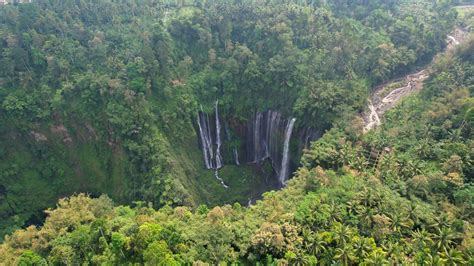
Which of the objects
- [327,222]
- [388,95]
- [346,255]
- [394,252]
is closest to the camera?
[346,255]

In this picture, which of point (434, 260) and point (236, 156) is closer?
point (434, 260)

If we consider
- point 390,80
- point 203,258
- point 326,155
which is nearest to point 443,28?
point 390,80

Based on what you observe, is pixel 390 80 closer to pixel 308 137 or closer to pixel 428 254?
pixel 308 137

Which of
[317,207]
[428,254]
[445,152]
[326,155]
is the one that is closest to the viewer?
[428,254]

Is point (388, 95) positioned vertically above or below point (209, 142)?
above

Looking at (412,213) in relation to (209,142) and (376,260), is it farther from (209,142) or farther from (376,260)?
(209,142)

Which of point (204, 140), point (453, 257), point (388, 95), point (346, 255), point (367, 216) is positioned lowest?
point (204, 140)

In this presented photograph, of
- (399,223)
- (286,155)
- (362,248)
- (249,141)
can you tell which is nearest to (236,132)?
(249,141)

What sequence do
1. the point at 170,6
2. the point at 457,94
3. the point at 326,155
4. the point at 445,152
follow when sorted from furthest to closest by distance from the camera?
the point at 170,6 < the point at 457,94 < the point at 326,155 < the point at 445,152

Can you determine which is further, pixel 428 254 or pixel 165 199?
pixel 165 199
